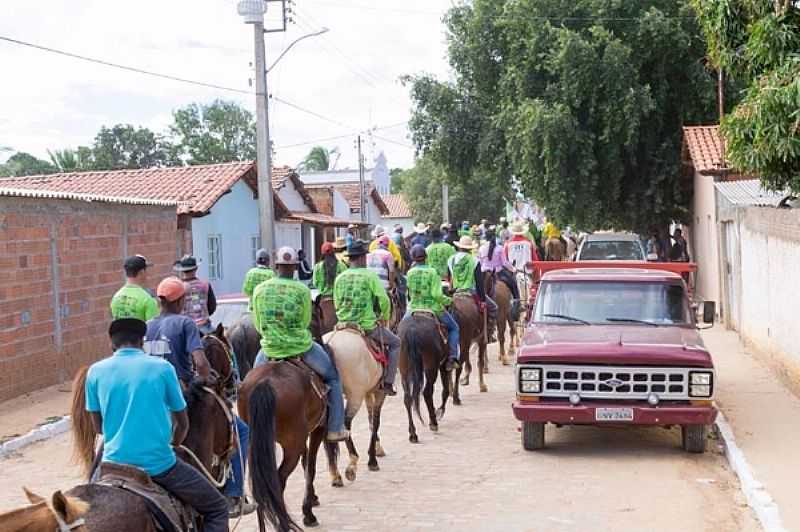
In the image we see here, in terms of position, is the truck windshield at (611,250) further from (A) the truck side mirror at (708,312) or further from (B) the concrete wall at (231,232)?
(A) the truck side mirror at (708,312)

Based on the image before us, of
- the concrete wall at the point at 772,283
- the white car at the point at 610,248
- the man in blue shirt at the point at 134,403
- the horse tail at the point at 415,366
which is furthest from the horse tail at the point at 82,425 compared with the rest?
the white car at the point at 610,248

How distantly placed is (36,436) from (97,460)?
275 inches

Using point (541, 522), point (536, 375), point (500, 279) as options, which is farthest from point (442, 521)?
point (500, 279)

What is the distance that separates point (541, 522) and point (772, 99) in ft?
21.5

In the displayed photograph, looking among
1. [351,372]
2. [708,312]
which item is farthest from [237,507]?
[708,312]

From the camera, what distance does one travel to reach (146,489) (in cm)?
531

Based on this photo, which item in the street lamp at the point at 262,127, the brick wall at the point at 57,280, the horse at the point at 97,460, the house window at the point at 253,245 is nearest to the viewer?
the horse at the point at 97,460

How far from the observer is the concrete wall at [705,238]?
24.0 metres

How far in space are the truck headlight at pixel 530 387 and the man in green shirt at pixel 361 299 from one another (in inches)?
57.7

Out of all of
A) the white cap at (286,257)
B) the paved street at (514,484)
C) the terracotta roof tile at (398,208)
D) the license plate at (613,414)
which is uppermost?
the terracotta roof tile at (398,208)

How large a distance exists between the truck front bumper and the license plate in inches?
1.2

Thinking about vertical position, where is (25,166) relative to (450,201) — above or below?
above

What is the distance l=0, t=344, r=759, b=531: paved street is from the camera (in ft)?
26.6

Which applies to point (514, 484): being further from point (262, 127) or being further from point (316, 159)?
point (316, 159)
